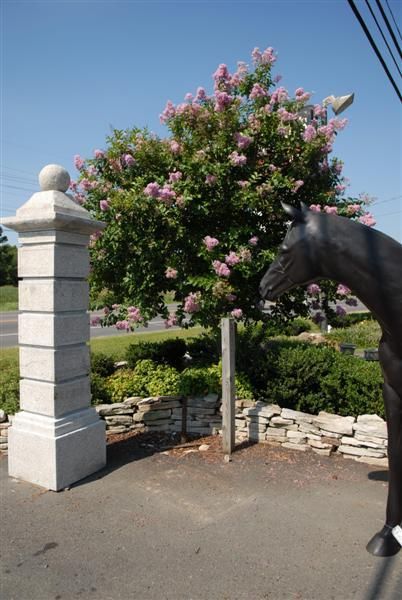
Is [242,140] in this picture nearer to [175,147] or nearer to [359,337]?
[175,147]

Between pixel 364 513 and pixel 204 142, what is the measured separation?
16.4ft

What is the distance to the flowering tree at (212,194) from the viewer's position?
591 centimetres

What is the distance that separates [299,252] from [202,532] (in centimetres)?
241

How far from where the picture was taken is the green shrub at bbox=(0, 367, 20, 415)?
5605 millimetres

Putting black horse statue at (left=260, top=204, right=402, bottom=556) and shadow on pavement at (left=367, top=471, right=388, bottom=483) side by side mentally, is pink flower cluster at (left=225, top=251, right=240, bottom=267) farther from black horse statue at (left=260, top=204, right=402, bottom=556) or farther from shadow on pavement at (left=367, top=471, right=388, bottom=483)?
shadow on pavement at (left=367, top=471, right=388, bottom=483)

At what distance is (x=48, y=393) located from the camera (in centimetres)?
451

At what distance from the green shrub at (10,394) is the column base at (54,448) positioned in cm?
99

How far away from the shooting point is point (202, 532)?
358 cm

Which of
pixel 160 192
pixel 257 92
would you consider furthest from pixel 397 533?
pixel 257 92

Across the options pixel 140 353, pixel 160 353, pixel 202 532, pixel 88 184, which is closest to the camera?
pixel 202 532

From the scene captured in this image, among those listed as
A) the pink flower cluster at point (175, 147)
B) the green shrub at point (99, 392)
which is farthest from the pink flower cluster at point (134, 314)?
the pink flower cluster at point (175, 147)

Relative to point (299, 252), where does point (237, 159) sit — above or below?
above

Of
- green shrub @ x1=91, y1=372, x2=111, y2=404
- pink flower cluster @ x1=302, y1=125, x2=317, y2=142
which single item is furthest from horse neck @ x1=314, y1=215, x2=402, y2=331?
green shrub @ x1=91, y1=372, x2=111, y2=404

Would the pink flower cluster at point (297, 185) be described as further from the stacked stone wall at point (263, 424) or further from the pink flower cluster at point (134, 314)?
the stacked stone wall at point (263, 424)
